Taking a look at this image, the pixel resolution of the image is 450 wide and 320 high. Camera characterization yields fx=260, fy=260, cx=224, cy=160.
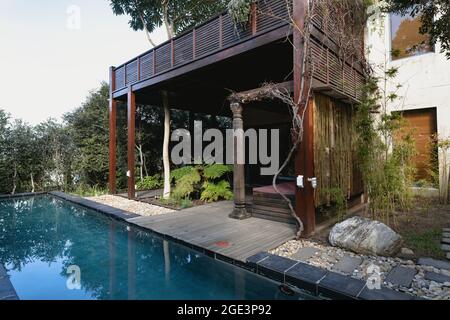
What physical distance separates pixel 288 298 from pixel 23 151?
36.6 feet

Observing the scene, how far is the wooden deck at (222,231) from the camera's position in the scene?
3898 millimetres

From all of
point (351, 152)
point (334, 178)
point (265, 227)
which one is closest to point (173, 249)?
point (265, 227)

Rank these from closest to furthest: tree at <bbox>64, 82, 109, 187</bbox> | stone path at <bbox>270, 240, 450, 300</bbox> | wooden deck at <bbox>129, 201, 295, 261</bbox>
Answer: stone path at <bbox>270, 240, 450, 300</bbox>
wooden deck at <bbox>129, 201, 295, 261</bbox>
tree at <bbox>64, 82, 109, 187</bbox>

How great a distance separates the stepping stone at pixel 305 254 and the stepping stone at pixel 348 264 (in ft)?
1.26

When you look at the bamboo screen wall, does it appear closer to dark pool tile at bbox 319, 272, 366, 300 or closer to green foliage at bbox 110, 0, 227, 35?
dark pool tile at bbox 319, 272, 366, 300

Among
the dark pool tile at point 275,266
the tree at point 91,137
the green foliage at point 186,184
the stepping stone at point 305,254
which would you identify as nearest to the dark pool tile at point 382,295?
the dark pool tile at point 275,266

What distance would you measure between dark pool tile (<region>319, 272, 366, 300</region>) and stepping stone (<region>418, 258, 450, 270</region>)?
1.18m

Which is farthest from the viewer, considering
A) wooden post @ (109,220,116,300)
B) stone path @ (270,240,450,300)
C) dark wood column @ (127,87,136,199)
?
dark wood column @ (127,87,136,199)

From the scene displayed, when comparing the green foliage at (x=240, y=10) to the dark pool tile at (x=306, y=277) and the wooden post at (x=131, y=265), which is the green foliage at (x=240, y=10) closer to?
the dark pool tile at (x=306, y=277)

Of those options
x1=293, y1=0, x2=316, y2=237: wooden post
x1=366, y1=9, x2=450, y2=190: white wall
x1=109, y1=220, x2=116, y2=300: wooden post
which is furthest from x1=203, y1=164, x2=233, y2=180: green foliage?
x1=366, y1=9, x2=450, y2=190: white wall

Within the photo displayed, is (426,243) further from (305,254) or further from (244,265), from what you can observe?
(244,265)

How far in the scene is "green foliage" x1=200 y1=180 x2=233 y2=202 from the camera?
777cm

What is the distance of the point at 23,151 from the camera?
389 inches

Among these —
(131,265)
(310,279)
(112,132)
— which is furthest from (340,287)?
(112,132)
